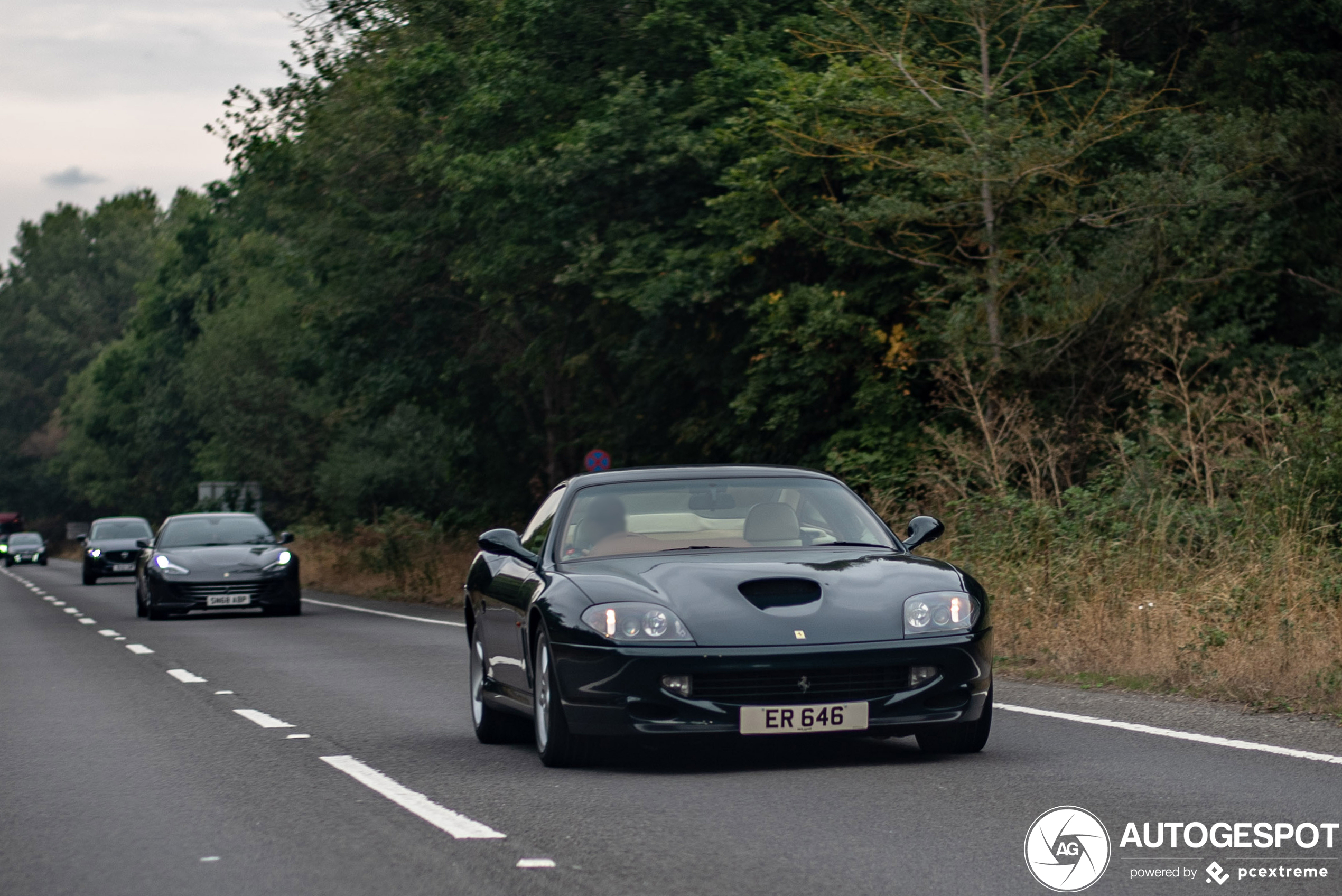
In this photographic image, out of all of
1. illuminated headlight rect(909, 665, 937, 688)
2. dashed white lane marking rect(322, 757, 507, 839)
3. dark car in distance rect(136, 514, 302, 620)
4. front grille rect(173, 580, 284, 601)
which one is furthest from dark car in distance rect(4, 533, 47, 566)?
illuminated headlight rect(909, 665, 937, 688)

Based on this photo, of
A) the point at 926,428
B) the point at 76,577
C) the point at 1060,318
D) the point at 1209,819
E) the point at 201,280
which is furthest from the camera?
the point at 201,280

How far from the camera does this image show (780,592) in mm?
8297

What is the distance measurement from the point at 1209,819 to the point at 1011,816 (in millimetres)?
703

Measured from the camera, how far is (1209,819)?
6.79m

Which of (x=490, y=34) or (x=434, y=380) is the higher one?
(x=490, y=34)

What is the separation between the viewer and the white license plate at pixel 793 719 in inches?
316

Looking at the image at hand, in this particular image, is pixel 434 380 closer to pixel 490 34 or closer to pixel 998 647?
pixel 490 34

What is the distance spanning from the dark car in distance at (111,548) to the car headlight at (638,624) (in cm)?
3644

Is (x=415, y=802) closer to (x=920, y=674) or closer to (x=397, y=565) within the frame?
(x=920, y=674)

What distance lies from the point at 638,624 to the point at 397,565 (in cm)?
2544

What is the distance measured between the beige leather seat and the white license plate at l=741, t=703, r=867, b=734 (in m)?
1.32

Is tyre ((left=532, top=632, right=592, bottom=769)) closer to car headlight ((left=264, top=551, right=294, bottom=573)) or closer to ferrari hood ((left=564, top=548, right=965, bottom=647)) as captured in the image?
ferrari hood ((left=564, top=548, right=965, bottom=647))

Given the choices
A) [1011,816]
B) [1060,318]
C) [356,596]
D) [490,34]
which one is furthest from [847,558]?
[356,596]

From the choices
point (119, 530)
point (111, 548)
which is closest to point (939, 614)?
point (111, 548)
